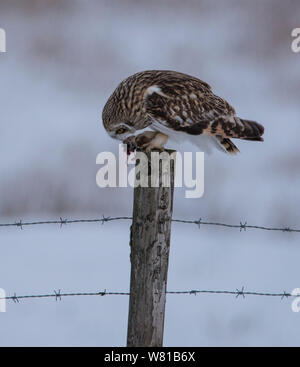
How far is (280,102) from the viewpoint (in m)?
12.3

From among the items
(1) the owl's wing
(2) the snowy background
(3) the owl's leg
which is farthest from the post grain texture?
(2) the snowy background

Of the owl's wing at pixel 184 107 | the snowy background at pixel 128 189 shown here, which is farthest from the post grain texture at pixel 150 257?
the snowy background at pixel 128 189

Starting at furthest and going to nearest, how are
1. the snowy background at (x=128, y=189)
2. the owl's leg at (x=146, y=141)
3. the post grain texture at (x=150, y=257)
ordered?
the snowy background at (x=128, y=189) < the owl's leg at (x=146, y=141) < the post grain texture at (x=150, y=257)

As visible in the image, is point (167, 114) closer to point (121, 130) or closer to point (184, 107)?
point (184, 107)

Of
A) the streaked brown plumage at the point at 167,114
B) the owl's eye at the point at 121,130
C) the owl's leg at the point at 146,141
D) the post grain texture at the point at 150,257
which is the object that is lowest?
the post grain texture at the point at 150,257

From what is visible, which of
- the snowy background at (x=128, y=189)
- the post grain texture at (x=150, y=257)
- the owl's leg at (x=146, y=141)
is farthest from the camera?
the snowy background at (x=128, y=189)

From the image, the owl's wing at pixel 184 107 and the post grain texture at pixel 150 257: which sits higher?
the owl's wing at pixel 184 107

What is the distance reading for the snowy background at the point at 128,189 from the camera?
22.1ft

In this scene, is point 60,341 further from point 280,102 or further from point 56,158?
point 280,102

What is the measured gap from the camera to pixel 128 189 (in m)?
9.28

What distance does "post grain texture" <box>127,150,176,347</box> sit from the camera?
14.0 ft

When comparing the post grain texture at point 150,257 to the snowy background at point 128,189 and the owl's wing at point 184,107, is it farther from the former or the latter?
the snowy background at point 128,189

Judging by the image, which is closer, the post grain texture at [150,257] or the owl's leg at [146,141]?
the post grain texture at [150,257]
